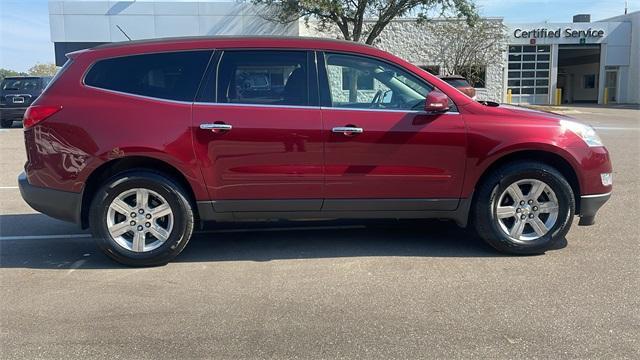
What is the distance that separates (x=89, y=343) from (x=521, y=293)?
305 cm

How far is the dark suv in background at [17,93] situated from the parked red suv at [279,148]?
15742mm

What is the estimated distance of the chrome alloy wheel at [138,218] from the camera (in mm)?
4625

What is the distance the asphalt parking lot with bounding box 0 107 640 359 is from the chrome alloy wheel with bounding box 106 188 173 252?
A: 273mm

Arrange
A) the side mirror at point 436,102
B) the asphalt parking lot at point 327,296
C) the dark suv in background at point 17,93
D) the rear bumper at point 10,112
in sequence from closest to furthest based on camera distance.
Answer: the asphalt parking lot at point 327,296, the side mirror at point 436,102, the dark suv in background at point 17,93, the rear bumper at point 10,112

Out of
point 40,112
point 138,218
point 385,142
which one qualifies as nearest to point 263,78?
point 385,142

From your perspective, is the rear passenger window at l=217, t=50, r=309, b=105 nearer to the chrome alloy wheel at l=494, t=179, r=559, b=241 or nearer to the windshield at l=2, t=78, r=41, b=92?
the chrome alloy wheel at l=494, t=179, r=559, b=241

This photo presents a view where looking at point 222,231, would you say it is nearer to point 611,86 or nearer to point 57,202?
point 57,202

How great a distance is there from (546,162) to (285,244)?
102 inches

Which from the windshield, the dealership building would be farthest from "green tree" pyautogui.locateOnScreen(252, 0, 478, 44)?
the windshield

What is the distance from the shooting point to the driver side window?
15.6ft

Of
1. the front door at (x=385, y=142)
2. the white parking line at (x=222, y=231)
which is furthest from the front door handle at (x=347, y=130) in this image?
the white parking line at (x=222, y=231)

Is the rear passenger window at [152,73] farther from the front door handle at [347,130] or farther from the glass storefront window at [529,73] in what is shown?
the glass storefront window at [529,73]

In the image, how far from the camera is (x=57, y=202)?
4656 mm

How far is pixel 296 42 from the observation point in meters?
4.79
